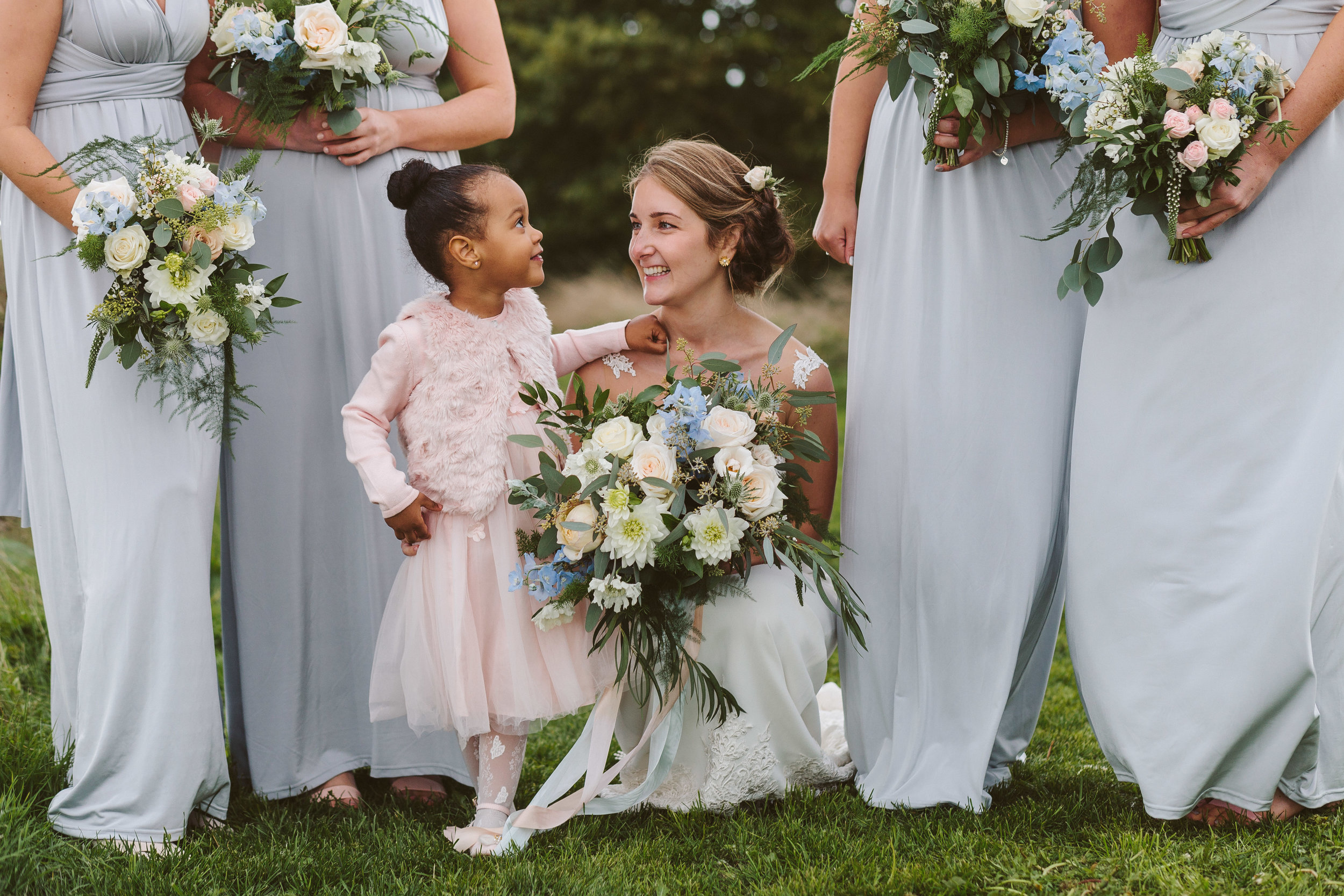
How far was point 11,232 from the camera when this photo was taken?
356 cm

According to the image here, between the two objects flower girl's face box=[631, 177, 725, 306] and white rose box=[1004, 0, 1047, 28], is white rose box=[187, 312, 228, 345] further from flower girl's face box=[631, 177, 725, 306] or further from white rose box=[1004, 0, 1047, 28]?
white rose box=[1004, 0, 1047, 28]

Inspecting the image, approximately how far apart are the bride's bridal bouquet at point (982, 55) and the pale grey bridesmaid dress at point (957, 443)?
0.74 ft

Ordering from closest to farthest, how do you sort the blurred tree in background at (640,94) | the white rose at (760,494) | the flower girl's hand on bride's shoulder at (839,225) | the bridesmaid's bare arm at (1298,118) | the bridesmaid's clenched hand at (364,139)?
the bridesmaid's bare arm at (1298,118)
the white rose at (760,494)
the bridesmaid's clenched hand at (364,139)
the flower girl's hand on bride's shoulder at (839,225)
the blurred tree in background at (640,94)

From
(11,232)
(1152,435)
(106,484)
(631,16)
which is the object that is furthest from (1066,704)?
(631,16)

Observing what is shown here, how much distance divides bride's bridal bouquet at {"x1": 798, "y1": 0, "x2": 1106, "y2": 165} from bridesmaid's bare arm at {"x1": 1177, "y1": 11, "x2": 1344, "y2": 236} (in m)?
0.41

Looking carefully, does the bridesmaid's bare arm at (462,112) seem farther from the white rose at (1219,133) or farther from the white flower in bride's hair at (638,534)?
the white rose at (1219,133)

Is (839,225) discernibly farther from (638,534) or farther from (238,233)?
(238,233)

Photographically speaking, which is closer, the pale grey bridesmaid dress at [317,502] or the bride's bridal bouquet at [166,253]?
the bride's bridal bouquet at [166,253]

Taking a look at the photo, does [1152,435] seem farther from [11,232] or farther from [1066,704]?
[11,232]

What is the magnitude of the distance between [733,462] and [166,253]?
155 centimetres

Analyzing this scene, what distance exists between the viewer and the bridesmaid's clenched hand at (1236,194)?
3.18 meters

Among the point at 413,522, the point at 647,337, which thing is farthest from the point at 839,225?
the point at 413,522

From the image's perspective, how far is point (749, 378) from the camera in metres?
3.91

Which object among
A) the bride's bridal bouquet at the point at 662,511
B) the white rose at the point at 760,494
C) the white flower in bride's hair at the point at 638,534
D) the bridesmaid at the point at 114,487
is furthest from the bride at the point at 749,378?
the bridesmaid at the point at 114,487
